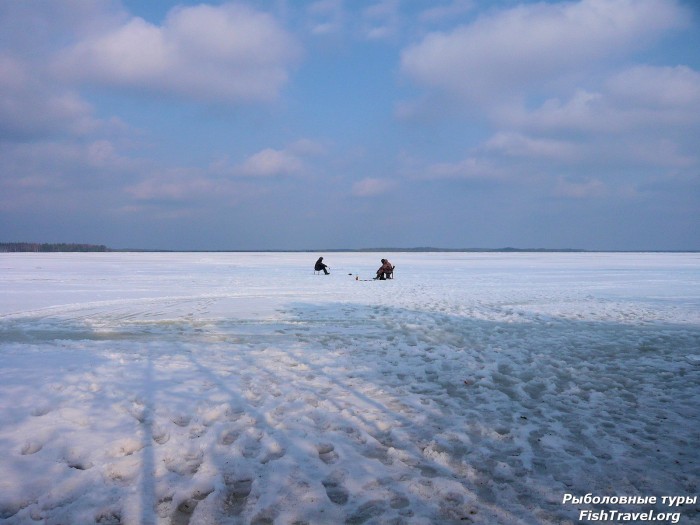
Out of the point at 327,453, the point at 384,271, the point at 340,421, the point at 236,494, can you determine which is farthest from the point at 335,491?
the point at 384,271

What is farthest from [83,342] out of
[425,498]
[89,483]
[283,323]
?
[425,498]

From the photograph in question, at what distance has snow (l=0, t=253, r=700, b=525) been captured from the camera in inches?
137

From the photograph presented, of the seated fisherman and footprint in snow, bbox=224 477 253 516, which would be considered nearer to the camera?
footprint in snow, bbox=224 477 253 516

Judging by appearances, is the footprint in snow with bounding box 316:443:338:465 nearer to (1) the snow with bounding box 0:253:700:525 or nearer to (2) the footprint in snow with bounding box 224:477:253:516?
(1) the snow with bounding box 0:253:700:525

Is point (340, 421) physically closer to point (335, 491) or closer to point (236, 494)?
point (335, 491)

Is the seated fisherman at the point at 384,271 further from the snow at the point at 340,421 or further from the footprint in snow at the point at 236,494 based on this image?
the footprint in snow at the point at 236,494

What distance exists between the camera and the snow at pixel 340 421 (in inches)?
137

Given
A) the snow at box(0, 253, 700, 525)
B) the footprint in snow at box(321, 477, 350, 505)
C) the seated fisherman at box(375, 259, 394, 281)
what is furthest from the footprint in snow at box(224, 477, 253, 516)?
the seated fisherman at box(375, 259, 394, 281)

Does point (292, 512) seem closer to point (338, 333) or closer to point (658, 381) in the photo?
point (658, 381)

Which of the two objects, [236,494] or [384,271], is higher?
[384,271]

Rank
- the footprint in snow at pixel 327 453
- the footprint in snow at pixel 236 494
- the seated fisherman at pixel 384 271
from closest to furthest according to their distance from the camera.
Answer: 1. the footprint in snow at pixel 236 494
2. the footprint in snow at pixel 327 453
3. the seated fisherman at pixel 384 271

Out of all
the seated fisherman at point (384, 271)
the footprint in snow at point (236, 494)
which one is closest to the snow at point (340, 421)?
the footprint in snow at point (236, 494)

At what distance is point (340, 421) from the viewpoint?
16.4 ft

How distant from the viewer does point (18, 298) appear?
15.6m
